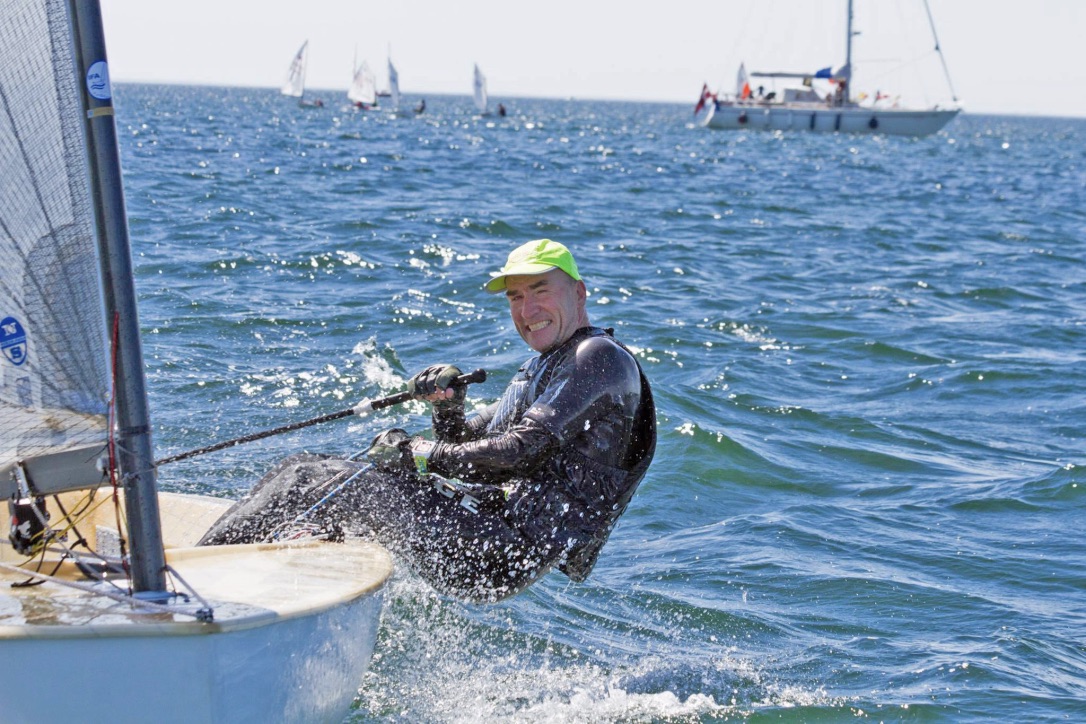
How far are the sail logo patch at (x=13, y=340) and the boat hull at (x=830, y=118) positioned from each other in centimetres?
6185

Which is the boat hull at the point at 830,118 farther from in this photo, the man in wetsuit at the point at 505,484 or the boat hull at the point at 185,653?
the boat hull at the point at 185,653

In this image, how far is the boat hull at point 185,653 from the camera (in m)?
2.91

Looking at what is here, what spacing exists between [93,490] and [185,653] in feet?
2.26

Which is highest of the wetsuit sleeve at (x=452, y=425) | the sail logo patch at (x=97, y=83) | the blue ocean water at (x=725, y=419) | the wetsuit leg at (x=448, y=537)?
the sail logo patch at (x=97, y=83)

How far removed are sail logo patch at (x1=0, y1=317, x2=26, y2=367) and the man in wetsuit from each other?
2.94 ft

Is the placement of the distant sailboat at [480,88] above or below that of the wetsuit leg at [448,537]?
above

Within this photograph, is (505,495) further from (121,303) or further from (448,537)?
(121,303)

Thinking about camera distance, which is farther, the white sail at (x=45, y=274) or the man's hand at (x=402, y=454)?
the man's hand at (x=402, y=454)

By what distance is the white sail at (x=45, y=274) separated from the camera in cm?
303

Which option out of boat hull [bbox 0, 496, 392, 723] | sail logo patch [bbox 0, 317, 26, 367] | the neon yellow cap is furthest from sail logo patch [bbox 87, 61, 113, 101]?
the neon yellow cap

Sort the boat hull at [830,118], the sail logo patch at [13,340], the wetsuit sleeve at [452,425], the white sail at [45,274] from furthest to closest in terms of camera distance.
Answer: the boat hull at [830,118] → the wetsuit sleeve at [452,425] → the sail logo patch at [13,340] → the white sail at [45,274]

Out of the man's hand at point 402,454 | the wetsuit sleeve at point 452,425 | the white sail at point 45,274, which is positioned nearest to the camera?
the white sail at point 45,274

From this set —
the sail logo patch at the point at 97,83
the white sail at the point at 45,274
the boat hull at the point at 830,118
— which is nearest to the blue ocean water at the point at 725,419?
the white sail at the point at 45,274

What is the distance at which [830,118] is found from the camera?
206ft
